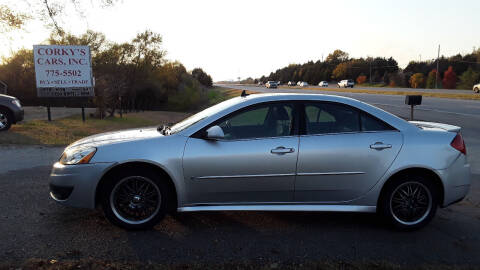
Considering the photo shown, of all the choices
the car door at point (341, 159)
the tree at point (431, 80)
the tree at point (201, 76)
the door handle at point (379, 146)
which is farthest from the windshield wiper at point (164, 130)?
the tree at point (201, 76)

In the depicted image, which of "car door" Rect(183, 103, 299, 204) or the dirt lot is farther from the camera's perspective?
"car door" Rect(183, 103, 299, 204)

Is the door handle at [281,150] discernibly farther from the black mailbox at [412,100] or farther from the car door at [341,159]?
the black mailbox at [412,100]

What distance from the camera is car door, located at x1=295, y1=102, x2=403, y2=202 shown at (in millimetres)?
4172

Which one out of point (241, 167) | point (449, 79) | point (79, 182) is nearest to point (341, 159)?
point (241, 167)

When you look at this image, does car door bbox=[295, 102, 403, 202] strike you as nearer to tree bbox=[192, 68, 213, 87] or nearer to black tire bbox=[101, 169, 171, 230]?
black tire bbox=[101, 169, 171, 230]

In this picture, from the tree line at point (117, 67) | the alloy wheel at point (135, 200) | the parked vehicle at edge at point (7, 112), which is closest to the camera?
the alloy wheel at point (135, 200)

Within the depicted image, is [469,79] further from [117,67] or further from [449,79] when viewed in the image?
[117,67]

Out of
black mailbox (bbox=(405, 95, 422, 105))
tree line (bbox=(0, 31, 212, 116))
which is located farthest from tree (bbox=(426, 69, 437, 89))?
black mailbox (bbox=(405, 95, 422, 105))

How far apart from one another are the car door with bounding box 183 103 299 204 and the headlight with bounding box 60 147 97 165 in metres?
1.05

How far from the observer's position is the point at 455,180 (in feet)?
14.3

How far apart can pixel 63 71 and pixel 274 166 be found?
14.2 metres

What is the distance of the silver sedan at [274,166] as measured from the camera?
4.09 m

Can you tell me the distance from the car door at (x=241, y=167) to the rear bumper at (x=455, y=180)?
182 cm

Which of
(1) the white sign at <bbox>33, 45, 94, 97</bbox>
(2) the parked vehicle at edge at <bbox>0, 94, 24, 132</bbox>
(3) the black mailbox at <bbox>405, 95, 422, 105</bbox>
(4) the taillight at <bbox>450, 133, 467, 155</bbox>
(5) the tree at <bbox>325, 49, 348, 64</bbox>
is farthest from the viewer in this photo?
(5) the tree at <bbox>325, 49, 348, 64</bbox>
